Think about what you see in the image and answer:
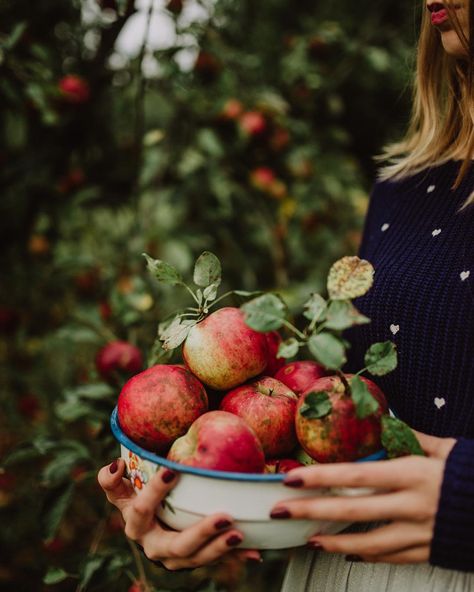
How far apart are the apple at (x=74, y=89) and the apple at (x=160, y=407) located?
1.13m

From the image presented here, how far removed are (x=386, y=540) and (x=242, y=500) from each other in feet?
0.56

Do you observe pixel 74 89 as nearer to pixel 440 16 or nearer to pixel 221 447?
pixel 440 16

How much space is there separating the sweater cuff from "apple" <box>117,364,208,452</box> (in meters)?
0.31

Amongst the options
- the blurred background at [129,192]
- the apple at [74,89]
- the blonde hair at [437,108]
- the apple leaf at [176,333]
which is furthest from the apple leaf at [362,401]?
the apple at [74,89]

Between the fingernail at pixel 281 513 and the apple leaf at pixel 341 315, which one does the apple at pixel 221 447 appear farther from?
the apple leaf at pixel 341 315

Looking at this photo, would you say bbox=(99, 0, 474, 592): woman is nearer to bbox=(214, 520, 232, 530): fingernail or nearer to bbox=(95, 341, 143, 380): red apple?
bbox=(214, 520, 232, 530): fingernail

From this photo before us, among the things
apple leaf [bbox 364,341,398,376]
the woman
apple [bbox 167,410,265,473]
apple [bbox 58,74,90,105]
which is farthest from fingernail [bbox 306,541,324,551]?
apple [bbox 58,74,90,105]

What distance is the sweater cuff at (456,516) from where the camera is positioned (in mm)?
660

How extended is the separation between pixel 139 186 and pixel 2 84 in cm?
47

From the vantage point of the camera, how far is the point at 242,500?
2.12 ft

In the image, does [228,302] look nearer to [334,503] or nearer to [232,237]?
[232,237]

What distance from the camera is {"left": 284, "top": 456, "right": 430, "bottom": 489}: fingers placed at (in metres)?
0.63

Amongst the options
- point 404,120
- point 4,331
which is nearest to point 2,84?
point 4,331

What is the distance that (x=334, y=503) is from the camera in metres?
0.65
